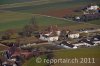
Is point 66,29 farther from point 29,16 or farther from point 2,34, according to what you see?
point 2,34

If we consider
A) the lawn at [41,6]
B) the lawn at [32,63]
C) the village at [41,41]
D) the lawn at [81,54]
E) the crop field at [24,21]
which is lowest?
the lawn at [32,63]

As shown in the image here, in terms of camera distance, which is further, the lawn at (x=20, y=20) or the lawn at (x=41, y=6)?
the lawn at (x=41, y=6)

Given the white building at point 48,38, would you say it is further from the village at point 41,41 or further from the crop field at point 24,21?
the crop field at point 24,21

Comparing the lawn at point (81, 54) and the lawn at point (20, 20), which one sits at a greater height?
the lawn at point (20, 20)

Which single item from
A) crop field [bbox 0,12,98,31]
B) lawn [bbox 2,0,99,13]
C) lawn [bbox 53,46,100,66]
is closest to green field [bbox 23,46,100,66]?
lawn [bbox 53,46,100,66]

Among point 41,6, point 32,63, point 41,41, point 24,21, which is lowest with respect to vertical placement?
point 32,63

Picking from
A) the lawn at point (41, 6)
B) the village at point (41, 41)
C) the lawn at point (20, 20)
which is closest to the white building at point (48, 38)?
the village at point (41, 41)

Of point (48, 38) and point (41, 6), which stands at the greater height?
point (41, 6)

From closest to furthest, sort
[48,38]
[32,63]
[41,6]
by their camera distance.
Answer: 1. [32,63]
2. [48,38]
3. [41,6]

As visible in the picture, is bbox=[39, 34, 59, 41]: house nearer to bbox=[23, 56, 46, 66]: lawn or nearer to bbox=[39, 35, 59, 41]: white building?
bbox=[39, 35, 59, 41]: white building

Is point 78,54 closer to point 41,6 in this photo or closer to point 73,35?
point 73,35

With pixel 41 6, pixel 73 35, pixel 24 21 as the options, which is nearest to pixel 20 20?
pixel 24 21
